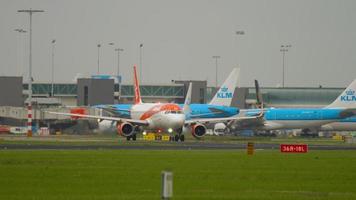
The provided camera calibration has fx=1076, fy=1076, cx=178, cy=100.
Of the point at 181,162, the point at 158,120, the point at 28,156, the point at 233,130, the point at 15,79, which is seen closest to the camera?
the point at 181,162

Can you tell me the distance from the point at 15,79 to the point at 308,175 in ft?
480

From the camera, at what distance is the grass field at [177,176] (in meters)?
37.9

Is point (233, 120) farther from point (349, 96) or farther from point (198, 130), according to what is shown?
point (349, 96)

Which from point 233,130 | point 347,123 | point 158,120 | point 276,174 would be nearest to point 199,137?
point 158,120

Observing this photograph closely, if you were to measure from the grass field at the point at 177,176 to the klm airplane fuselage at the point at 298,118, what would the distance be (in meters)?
78.7

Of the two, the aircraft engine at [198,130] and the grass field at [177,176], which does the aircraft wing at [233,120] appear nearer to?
the aircraft engine at [198,130]

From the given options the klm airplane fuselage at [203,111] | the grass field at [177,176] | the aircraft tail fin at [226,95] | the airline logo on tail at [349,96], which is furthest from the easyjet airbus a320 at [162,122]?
A: the grass field at [177,176]

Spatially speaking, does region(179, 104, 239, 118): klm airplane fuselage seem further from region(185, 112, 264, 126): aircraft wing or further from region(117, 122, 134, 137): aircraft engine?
region(117, 122, 134, 137): aircraft engine

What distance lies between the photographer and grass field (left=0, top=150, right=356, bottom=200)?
124 ft

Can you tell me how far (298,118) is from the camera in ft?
485

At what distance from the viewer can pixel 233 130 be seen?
151000 millimetres

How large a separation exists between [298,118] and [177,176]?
10269cm

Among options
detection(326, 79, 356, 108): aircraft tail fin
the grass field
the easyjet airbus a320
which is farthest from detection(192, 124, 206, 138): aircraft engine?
the grass field

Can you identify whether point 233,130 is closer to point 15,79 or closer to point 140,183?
point 15,79
